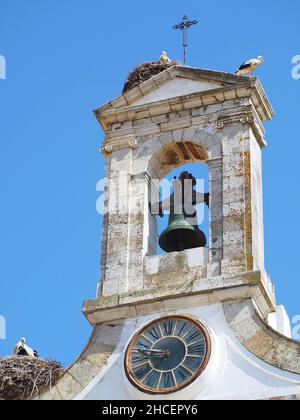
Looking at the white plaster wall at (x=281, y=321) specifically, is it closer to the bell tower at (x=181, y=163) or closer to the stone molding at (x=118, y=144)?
the bell tower at (x=181, y=163)

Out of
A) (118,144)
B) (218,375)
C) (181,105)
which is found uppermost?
(181,105)

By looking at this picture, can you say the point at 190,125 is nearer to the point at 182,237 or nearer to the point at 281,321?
the point at 182,237

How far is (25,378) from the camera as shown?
79.3ft

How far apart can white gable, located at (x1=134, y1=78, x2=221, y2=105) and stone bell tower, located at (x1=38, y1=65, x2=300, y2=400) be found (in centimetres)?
2

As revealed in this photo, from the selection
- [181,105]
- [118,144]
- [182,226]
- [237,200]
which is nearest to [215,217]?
[237,200]

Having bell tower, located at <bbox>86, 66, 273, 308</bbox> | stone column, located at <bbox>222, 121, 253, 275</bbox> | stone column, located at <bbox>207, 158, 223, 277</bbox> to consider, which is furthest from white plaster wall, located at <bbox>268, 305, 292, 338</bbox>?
stone column, located at <bbox>207, 158, 223, 277</bbox>

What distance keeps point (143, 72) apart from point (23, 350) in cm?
498

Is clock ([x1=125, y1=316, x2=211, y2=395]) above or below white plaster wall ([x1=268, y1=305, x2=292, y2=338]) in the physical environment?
below

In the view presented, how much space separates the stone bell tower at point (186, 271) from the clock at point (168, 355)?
1cm

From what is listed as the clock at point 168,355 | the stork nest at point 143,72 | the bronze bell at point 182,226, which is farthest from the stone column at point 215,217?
the stork nest at point 143,72

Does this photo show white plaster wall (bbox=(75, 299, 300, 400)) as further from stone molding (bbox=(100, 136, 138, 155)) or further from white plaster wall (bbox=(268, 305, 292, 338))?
stone molding (bbox=(100, 136, 138, 155))

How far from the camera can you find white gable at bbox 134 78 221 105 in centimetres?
2603

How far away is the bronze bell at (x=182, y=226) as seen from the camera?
25.2 m
